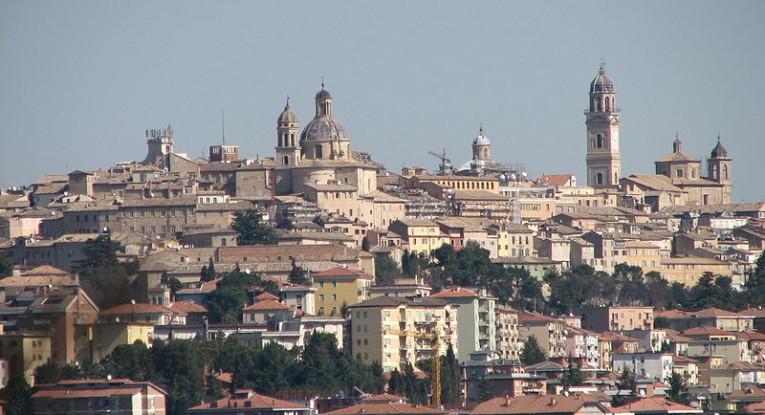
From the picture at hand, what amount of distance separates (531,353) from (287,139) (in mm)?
19890

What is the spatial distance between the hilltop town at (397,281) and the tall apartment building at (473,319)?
0.22 feet

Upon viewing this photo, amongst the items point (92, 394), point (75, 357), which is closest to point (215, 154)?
point (92, 394)

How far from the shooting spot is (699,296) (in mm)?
69812

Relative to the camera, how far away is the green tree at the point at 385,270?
61.5 m

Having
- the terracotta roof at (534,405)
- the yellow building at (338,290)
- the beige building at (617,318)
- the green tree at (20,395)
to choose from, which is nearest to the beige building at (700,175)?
the beige building at (617,318)

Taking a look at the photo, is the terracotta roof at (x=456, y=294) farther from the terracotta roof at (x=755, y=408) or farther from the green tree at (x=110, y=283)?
the green tree at (x=110, y=283)

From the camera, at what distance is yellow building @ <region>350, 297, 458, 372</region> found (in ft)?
172

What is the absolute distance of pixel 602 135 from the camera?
96.4 metres

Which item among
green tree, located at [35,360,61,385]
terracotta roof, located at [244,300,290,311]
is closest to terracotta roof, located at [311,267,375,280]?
terracotta roof, located at [244,300,290,311]

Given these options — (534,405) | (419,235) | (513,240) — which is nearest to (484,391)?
(534,405)

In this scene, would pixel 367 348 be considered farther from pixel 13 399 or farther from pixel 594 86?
pixel 594 86

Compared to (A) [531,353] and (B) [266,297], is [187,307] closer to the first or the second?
(B) [266,297]

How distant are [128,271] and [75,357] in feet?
2.19

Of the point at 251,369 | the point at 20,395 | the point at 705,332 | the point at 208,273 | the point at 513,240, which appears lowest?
the point at 705,332
